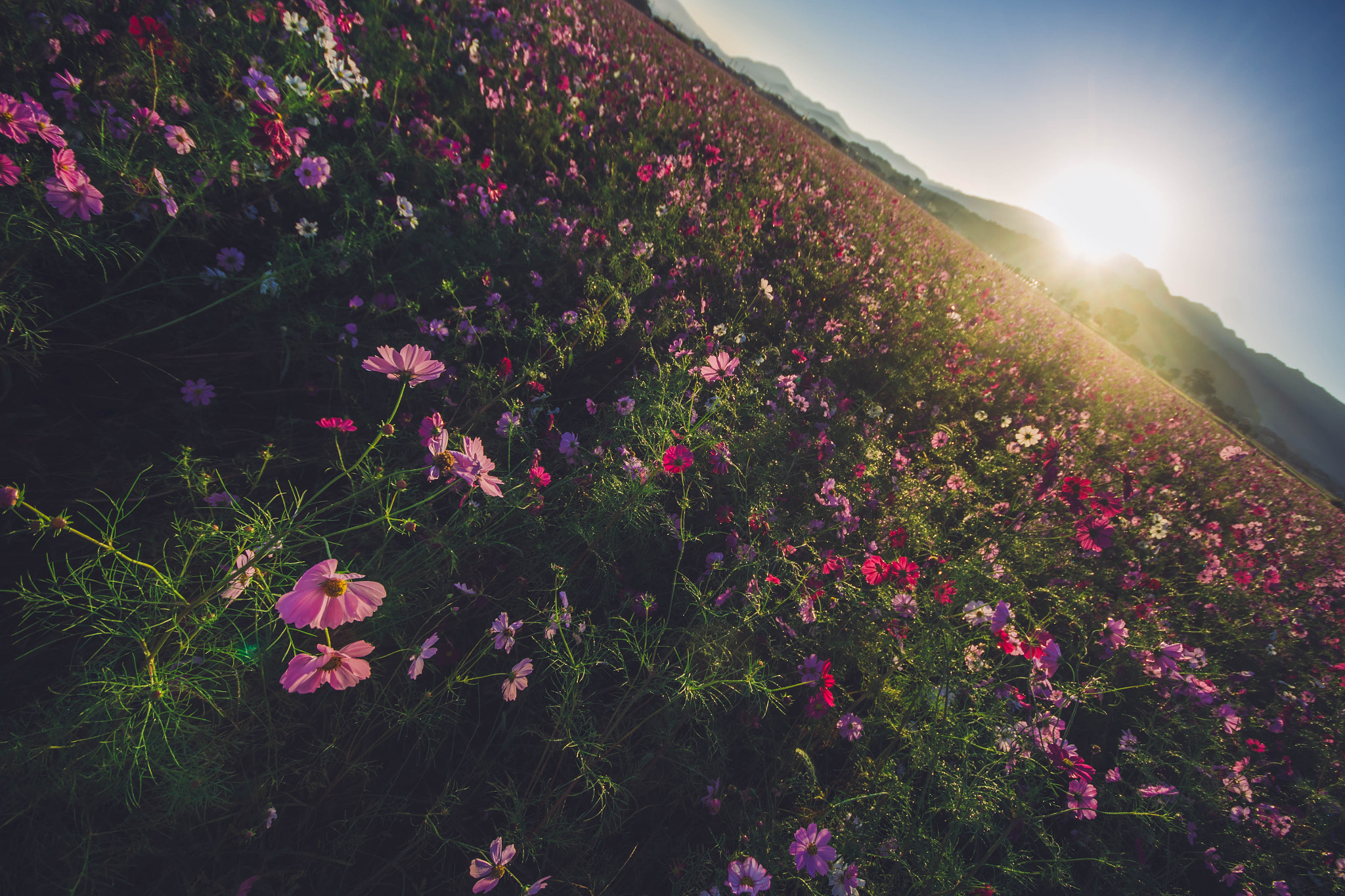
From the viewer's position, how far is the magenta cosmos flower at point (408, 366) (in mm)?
990

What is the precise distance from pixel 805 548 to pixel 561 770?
4.34ft

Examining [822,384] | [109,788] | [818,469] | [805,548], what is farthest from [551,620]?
[822,384]

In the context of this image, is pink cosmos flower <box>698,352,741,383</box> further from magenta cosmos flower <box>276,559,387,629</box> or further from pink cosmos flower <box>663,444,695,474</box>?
magenta cosmos flower <box>276,559,387,629</box>

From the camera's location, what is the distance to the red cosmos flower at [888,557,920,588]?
1.62 metres

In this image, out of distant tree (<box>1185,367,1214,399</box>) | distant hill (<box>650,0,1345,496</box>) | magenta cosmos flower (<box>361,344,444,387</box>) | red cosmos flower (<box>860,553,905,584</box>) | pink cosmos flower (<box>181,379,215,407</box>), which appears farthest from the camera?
distant tree (<box>1185,367,1214,399</box>)

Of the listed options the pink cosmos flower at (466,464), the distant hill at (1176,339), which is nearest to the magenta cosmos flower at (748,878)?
the pink cosmos flower at (466,464)

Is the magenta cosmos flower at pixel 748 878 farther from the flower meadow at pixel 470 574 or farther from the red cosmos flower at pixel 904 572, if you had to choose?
the red cosmos flower at pixel 904 572

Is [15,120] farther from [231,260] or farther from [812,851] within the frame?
[812,851]

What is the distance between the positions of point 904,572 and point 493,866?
156 centimetres

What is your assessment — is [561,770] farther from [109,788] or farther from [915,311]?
[915,311]

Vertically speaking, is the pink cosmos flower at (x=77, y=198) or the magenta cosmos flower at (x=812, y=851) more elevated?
the pink cosmos flower at (x=77, y=198)

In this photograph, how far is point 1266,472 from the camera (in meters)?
8.81

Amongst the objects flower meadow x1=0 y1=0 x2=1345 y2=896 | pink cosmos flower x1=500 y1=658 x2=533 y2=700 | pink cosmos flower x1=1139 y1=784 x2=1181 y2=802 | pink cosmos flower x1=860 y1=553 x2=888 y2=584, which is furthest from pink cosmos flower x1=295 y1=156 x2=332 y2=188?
pink cosmos flower x1=1139 y1=784 x2=1181 y2=802

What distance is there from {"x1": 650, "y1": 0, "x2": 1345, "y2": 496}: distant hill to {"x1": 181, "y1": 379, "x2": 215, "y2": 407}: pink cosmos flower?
79.9ft
